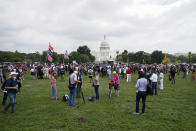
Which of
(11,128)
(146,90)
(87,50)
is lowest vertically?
(11,128)

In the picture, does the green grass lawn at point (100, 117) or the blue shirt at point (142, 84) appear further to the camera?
the blue shirt at point (142, 84)

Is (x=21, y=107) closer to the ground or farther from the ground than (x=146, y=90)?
closer to the ground

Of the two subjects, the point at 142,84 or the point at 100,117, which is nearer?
the point at 100,117

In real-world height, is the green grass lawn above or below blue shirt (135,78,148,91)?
below

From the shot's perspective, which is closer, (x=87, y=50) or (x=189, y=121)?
(x=189, y=121)

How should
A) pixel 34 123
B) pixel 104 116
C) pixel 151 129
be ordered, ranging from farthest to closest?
pixel 104 116 → pixel 34 123 → pixel 151 129

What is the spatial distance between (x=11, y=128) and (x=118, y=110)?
514cm

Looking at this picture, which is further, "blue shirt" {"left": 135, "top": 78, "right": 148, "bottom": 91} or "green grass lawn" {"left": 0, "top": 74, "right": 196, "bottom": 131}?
"blue shirt" {"left": 135, "top": 78, "right": 148, "bottom": 91}

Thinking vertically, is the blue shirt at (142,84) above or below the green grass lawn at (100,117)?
above

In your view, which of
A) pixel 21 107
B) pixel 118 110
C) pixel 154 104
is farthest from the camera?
pixel 154 104

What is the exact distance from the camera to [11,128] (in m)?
6.35

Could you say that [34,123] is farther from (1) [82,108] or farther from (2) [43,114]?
(1) [82,108]

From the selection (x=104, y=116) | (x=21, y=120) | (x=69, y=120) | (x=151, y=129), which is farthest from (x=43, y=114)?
(x=151, y=129)

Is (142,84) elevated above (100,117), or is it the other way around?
(142,84)
